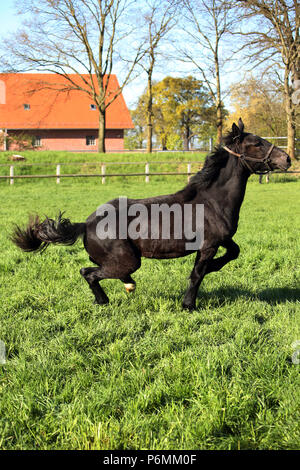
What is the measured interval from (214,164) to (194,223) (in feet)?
2.12

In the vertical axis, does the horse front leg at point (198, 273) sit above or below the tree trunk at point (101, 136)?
below

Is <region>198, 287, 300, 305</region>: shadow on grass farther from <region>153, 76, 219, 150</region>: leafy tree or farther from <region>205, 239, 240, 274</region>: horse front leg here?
<region>153, 76, 219, 150</region>: leafy tree

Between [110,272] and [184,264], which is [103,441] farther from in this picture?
[184,264]

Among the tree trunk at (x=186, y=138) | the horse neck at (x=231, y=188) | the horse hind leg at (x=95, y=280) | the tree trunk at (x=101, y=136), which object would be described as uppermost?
the tree trunk at (x=186, y=138)

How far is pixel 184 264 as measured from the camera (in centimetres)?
638

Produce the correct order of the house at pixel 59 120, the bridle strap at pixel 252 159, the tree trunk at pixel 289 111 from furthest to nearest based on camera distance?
the house at pixel 59 120, the tree trunk at pixel 289 111, the bridle strap at pixel 252 159

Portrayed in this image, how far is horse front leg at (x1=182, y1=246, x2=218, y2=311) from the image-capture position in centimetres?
417

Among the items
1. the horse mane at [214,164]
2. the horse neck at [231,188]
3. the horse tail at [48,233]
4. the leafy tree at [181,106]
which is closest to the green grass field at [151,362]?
the horse tail at [48,233]

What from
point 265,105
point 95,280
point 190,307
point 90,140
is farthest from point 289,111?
point 90,140

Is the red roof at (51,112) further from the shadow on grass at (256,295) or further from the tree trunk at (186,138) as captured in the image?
the shadow on grass at (256,295)

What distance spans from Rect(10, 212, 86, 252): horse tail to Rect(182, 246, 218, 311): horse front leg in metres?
1.23

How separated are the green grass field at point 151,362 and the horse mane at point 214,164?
4.36ft

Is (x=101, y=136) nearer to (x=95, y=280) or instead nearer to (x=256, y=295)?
(x=256, y=295)

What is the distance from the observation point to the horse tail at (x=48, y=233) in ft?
13.8
